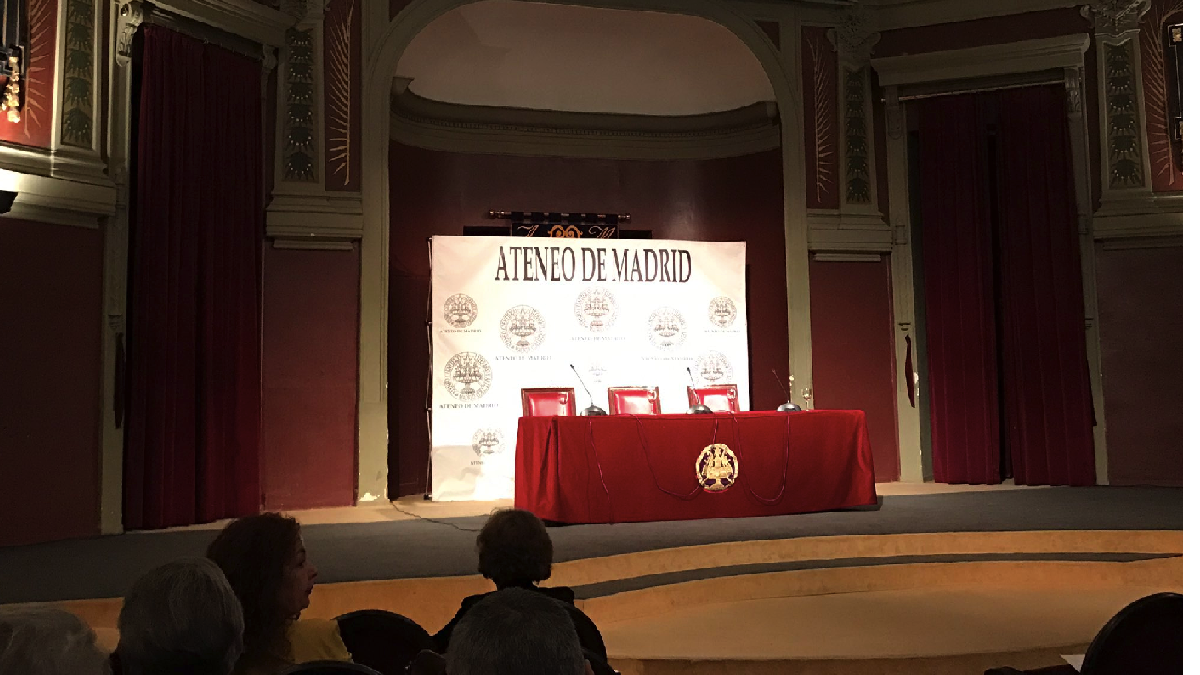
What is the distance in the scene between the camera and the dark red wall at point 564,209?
7.22 meters

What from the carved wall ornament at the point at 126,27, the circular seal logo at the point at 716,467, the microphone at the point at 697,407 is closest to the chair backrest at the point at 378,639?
A: the circular seal logo at the point at 716,467

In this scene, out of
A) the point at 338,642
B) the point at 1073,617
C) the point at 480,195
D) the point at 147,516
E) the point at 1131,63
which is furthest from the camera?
the point at 480,195

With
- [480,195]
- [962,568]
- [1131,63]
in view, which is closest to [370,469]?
[480,195]

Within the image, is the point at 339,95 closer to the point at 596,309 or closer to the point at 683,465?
the point at 596,309

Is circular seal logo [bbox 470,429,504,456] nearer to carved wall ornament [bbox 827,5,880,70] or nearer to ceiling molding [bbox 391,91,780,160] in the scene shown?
ceiling molding [bbox 391,91,780,160]

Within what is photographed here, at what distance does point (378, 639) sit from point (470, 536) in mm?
3128

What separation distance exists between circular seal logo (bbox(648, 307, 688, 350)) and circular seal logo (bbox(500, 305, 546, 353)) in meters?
0.85

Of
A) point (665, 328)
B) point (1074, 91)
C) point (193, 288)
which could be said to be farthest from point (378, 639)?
point (1074, 91)

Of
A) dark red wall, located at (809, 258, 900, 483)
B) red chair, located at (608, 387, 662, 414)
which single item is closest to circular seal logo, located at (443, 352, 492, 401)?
red chair, located at (608, 387, 662, 414)

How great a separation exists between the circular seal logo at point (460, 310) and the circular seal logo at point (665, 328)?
53.2 inches

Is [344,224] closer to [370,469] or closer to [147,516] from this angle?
[370,469]

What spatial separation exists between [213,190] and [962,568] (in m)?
4.64

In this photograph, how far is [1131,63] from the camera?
22.7ft

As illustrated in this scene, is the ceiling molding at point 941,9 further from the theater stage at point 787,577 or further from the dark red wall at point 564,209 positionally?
the theater stage at point 787,577
